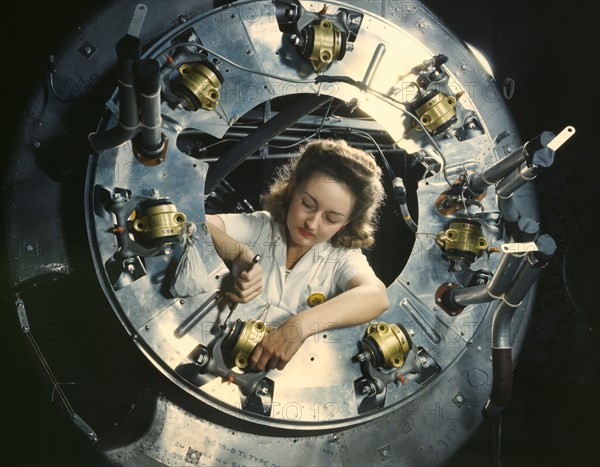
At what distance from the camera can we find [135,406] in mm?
2311

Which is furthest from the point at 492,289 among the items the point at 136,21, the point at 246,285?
the point at 136,21

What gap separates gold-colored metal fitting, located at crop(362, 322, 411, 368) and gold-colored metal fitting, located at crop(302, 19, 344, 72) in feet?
3.32

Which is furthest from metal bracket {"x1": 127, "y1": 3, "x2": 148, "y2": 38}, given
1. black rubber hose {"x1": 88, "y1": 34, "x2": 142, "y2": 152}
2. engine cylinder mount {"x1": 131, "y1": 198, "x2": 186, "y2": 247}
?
engine cylinder mount {"x1": 131, "y1": 198, "x2": 186, "y2": 247}

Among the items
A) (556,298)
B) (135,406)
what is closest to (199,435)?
(135,406)

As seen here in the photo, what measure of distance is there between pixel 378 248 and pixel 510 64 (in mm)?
1549

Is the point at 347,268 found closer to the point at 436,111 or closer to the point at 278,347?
the point at 278,347

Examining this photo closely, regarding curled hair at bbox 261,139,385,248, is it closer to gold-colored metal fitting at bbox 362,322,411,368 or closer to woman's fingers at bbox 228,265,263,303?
woman's fingers at bbox 228,265,263,303

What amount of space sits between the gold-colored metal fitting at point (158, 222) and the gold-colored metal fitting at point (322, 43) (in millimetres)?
770

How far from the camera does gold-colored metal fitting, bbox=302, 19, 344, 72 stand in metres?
2.35

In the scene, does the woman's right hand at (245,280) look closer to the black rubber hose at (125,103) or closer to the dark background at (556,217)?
the black rubber hose at (125,103)

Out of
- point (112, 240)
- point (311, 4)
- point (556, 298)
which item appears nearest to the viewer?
point (112, 240)

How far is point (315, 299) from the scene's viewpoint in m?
2.33

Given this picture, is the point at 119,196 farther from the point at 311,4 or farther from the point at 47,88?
the point at 311,4

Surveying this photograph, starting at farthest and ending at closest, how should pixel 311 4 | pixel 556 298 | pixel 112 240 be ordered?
pixel 556 298 < pixel 311 4 < pixel 112 240
